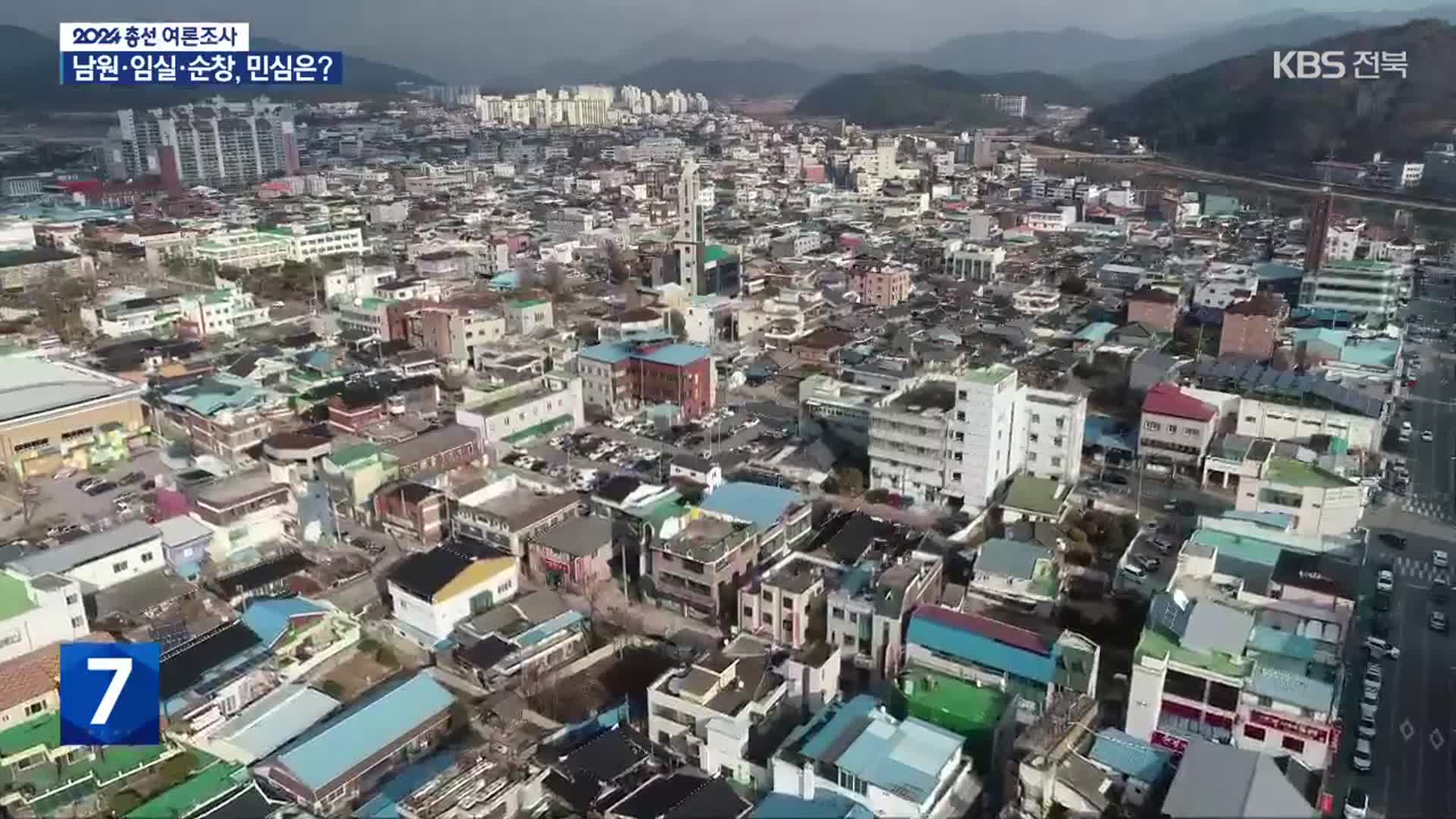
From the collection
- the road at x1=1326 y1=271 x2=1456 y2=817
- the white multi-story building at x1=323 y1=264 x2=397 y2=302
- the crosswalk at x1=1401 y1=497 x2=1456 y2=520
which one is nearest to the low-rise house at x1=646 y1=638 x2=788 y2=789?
the road at x1=1326 y1=271 x2=1456 y2=817

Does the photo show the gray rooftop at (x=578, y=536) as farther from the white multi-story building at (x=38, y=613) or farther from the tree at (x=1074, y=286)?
the tree at (x=1074, y=286)

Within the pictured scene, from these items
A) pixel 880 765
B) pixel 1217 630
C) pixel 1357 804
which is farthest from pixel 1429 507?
pixel 880 765

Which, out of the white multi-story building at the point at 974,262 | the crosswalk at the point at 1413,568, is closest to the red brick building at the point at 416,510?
the crosswalk at the point at 1413,568

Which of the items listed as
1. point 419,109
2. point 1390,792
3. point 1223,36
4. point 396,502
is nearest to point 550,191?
point 396,502

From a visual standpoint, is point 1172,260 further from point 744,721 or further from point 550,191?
point 550,191

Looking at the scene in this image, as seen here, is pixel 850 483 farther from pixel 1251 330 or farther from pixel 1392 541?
pixel 1251 330

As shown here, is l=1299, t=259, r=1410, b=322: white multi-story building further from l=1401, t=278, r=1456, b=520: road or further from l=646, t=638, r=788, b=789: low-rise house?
l=646, t=638, r=788, b=789: low-rise house
